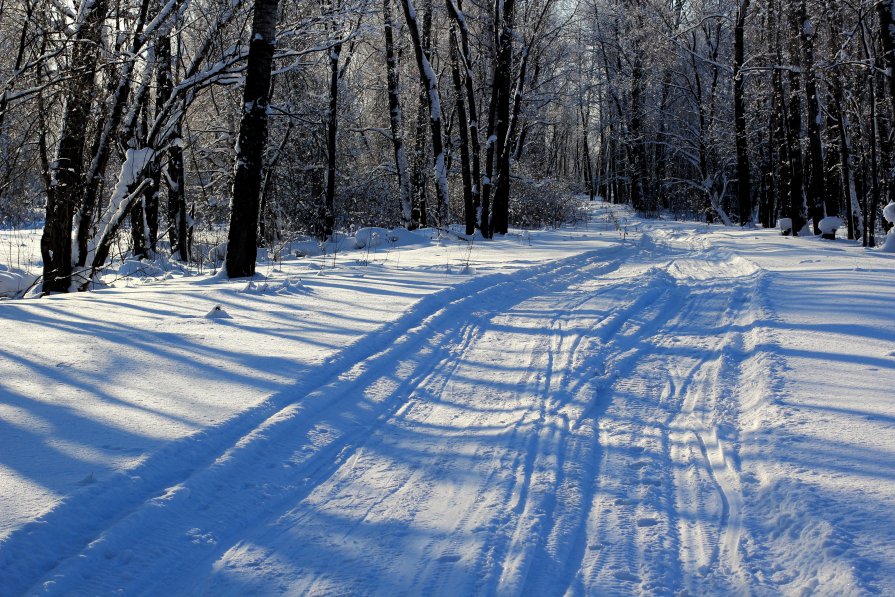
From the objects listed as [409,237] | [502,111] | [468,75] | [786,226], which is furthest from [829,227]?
[409,237]

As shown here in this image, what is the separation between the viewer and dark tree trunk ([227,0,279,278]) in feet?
29.4

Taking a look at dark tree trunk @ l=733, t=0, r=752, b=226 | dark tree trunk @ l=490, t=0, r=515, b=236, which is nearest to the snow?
dark tree trunk @ l=733, t=0, r=752, b=226

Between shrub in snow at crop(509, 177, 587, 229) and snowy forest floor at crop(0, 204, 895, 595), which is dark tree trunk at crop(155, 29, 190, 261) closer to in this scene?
snowy forest floor at crop(0, 204, 895, 595)

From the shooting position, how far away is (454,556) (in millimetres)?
2760

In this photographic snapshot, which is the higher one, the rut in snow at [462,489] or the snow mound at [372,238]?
the snow mound at [372,238]

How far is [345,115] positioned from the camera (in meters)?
24.7

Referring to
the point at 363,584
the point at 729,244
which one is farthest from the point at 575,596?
the point at 729,244

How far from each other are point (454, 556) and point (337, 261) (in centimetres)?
974

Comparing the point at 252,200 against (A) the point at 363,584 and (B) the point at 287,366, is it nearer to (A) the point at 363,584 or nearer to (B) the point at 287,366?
(B) the point at 287,366

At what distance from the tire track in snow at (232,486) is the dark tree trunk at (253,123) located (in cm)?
466

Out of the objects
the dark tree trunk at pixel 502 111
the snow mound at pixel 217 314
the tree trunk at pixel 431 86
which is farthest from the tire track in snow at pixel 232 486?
the dark tree trunk at pixel 502 111

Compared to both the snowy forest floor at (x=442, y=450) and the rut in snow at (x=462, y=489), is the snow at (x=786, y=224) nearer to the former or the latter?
the snowy forest floor at (x=442, y=450)

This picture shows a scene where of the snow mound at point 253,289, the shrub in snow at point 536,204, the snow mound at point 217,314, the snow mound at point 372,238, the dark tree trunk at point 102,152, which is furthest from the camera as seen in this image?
the shrub in snow at point 536,204

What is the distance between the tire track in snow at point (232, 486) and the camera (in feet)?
8.53
